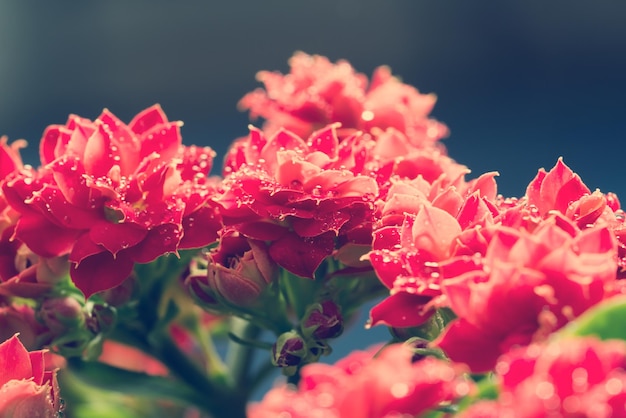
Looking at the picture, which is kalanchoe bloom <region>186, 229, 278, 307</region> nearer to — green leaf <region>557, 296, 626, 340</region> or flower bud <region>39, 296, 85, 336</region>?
flower bud <region>39, 296, 85, 336</region>

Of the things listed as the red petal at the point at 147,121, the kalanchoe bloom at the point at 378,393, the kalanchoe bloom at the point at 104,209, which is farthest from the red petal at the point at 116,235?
the kalanchoe bloom at the point at 378,393

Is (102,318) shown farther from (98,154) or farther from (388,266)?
(388,266)

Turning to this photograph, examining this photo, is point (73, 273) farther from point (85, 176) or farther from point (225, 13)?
point (225, 13)

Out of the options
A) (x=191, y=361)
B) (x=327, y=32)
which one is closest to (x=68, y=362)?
(x=191, y=361)

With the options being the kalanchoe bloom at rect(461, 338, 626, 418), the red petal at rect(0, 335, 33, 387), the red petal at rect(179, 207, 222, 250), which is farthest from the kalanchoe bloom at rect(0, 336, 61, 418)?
the kalanchoe bloom at rect(461, 338, 626, 418)

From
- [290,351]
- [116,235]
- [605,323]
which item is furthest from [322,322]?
[605,323]

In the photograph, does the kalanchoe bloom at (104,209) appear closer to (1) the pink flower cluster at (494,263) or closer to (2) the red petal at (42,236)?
(2) the red petal at (42,236)

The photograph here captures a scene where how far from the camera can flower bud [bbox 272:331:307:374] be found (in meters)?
0.54

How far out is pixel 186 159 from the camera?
1.91 ft

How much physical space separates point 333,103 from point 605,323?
40 cm

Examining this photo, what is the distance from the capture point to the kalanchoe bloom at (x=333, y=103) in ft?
2.30

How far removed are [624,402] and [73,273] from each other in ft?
1.11

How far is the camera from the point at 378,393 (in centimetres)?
32

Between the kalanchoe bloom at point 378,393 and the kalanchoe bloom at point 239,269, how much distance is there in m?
0.19
